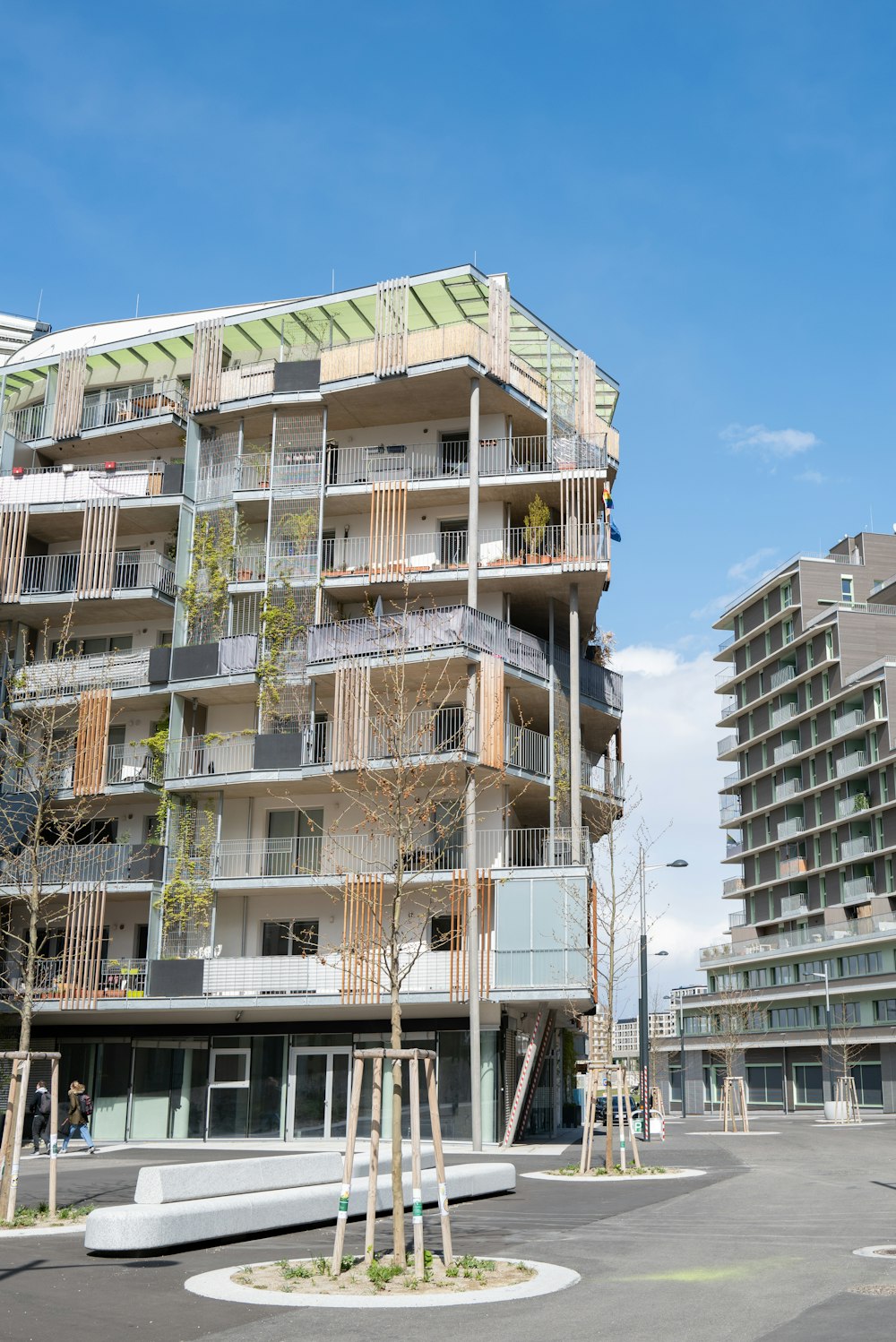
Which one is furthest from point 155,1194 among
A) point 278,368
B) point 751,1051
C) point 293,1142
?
point 751,1051

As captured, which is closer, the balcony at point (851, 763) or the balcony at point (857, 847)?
the balcony at point (857, 847)

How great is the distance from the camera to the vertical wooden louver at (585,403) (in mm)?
38969

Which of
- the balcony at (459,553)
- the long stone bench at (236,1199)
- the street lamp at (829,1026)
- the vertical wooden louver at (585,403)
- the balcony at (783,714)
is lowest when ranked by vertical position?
the long stone bench at (236,1199)

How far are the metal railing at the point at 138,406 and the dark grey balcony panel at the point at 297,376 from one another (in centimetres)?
381

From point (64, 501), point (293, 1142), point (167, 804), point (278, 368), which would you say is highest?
point (278, 368)

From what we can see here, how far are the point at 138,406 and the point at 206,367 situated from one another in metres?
3.22

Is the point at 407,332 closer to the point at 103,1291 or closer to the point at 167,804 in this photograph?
the point at 167,804

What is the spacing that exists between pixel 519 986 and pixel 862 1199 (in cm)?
1350

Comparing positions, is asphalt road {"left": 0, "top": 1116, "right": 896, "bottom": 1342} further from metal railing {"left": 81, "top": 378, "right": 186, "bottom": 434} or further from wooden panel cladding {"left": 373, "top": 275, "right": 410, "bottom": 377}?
metal railing {"left": 81, "top": 378, "right": 186, "bottom": 434}

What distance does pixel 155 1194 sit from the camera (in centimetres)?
1387

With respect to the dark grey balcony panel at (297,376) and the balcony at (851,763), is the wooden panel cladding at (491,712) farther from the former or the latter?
the balcony at (851,763)

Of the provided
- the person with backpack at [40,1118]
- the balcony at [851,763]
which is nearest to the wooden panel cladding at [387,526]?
the person with backpack at [40,1118]

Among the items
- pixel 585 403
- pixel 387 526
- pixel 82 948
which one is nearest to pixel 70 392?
pixel 387 526

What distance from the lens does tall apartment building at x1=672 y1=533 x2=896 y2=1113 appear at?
7319cm
